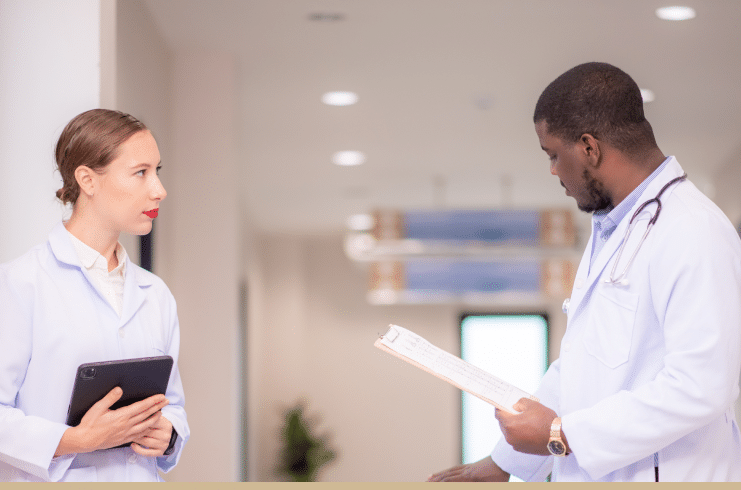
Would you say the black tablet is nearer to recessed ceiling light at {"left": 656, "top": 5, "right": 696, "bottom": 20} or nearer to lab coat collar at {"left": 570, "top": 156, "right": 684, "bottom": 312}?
lab coat collar at {"left": 570, "top": 156, "right": 684, "bottom": 312}

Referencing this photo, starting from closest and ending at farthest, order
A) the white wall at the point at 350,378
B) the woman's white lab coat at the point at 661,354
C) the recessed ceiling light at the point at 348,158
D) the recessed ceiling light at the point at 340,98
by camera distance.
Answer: the woman's white lab coat at the point at 661,354
the recessed ceiling light at the point at 340,98
the recessed ceiling light at the point at 348,158
the white wall at the point at 350,378

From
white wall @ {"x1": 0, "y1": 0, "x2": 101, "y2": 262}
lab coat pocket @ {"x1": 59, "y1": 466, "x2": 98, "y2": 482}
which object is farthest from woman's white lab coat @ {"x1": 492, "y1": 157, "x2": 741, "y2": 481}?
white wall @ {"x1": 0, "y1": 0, "x2": 101, "y2": 262}

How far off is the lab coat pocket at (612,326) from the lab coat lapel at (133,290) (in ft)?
2.82

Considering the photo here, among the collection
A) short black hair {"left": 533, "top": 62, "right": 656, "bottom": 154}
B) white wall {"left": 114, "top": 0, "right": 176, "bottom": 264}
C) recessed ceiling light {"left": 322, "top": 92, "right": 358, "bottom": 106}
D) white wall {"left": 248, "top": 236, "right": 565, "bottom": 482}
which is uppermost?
recessed ceiling light {"left": 322, "top": 92, "right": 358, "bottom": 106}

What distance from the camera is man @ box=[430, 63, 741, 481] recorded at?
1.35 m

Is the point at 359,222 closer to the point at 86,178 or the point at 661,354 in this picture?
the point at 86,178

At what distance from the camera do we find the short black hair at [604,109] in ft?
5.02

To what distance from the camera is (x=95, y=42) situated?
6.04 ft

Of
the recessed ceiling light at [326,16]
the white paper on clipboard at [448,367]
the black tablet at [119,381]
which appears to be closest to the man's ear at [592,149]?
the white paper on clipboard at [448,367]

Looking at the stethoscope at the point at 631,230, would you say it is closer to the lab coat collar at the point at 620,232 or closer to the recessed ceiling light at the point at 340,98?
the lab coat collar at the point at 620,232

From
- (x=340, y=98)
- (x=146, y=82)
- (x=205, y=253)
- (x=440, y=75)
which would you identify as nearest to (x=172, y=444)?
(x=146, y=82)

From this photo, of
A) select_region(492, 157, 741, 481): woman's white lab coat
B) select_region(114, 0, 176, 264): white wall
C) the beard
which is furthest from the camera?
select_region(114, 0, 176, 264): white wall

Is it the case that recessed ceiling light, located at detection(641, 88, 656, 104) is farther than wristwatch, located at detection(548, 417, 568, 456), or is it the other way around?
recessed ceiling light, located at detection(641, 88, 656, 104)

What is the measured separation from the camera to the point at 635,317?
1.45 metres
